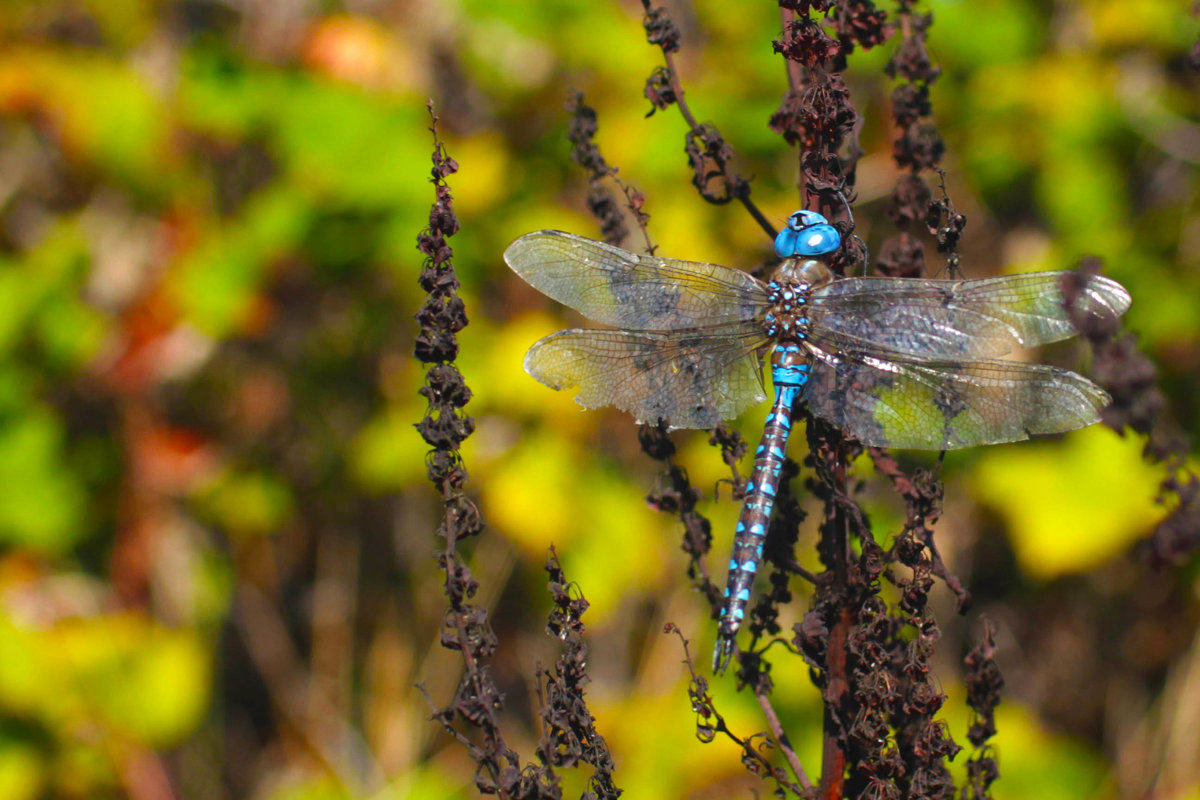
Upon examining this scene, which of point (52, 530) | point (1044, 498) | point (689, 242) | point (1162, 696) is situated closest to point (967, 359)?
point (689, 242)

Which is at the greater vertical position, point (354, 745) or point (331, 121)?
point (331, 121)

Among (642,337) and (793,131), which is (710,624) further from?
(793,131)

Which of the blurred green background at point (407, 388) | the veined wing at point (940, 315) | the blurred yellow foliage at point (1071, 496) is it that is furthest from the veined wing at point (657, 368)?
the blurred yellow foliage at point (1071, 496)

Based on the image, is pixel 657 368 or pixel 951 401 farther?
pixel 657 368

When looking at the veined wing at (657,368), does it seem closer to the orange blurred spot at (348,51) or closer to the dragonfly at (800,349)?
the dragonfly at (800,349)

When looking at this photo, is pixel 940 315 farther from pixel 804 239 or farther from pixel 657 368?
pixel 657 368

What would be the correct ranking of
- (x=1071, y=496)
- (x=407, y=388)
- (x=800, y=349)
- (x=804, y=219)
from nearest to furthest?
(x=804, y=219)
(x=800, y=349)
(x=1071, y=496)
(x=407, y=388)

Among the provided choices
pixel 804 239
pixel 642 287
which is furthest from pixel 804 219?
pixel 642 287
